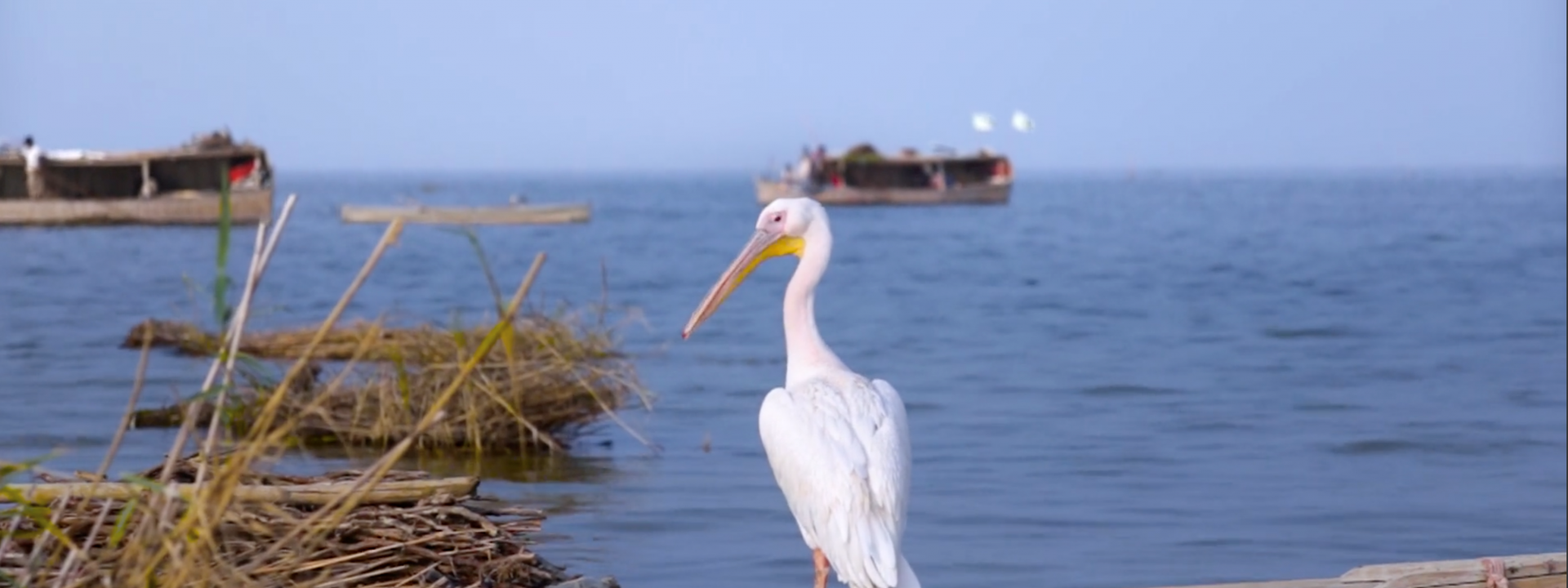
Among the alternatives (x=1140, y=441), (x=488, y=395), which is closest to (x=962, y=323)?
(x=1140, y=441)

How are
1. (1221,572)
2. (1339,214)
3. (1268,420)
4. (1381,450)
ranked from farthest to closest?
(1339,214) < (1268,420) < (1381,450) < (1221,572)

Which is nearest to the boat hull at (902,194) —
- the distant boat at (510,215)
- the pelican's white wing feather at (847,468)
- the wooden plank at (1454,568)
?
the distant boat at (510,215)

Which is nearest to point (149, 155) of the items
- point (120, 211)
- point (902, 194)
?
point (120, 211)

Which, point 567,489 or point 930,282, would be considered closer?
point 567,489

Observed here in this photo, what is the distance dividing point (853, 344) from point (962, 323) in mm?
2914

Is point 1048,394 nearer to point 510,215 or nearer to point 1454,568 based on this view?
point 1454,568

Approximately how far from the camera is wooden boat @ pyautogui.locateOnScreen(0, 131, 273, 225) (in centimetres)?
3866

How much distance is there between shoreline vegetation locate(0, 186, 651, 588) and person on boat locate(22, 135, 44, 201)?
30.8 meters

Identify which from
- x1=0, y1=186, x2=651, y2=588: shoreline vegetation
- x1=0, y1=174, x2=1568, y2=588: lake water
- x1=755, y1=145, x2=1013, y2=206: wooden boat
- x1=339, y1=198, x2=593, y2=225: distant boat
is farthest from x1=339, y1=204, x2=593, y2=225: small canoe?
x1=0, y1=186, x2=651, y2=588: shoreline vegetation

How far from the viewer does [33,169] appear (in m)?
38.4

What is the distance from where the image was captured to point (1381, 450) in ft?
37.7

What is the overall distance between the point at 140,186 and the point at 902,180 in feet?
89.7

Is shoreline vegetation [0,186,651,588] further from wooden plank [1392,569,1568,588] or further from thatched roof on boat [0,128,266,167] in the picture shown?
thatched roof on boat [0,128,266,167]

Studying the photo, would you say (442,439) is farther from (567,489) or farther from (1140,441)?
(1140,441)
